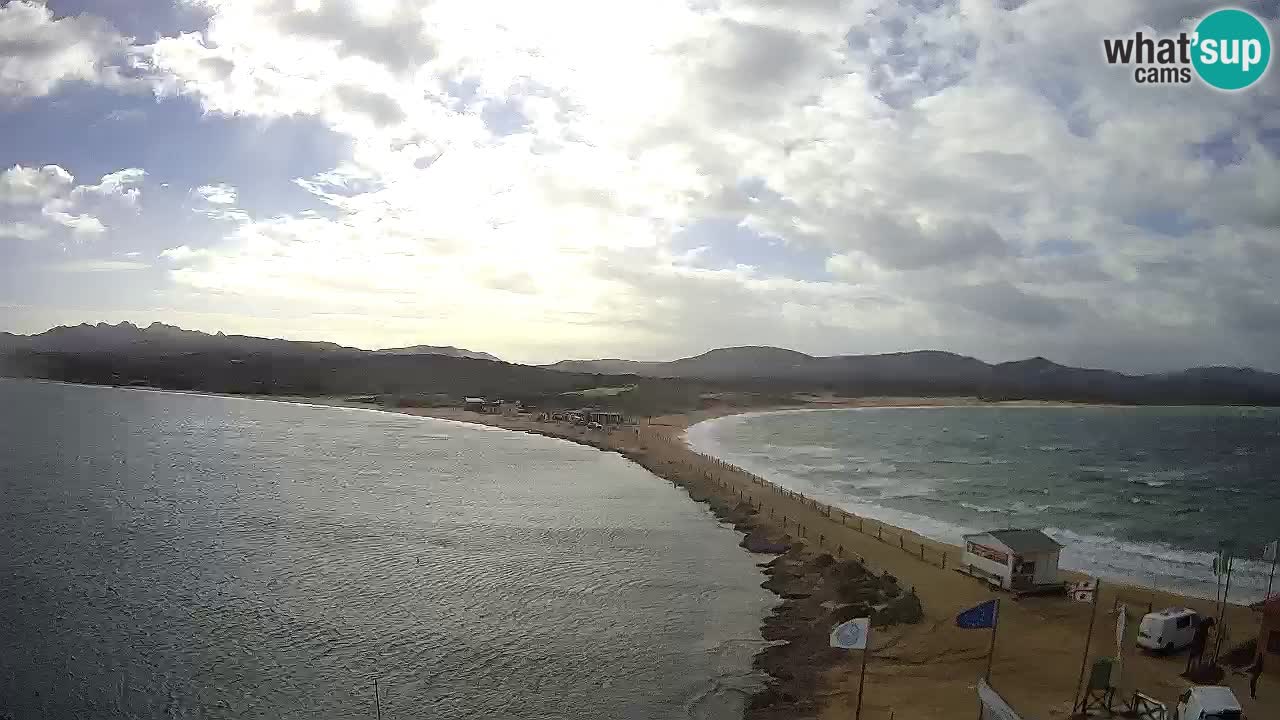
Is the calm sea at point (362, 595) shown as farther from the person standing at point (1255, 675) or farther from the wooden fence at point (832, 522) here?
the person standing at point (1255, 675)

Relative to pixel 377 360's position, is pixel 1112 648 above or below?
below

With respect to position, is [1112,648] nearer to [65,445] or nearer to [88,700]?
[88,700]

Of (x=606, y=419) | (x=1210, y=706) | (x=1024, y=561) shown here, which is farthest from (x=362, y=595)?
(x=606, y=419)

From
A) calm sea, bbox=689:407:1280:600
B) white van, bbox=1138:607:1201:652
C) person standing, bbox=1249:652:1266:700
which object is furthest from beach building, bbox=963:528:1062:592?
calm sea, bbox=689:407:1280:600

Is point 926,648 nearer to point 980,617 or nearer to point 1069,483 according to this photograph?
point 980,617

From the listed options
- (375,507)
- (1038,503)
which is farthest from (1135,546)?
(375,507)

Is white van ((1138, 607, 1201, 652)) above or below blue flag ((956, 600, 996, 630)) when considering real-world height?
below

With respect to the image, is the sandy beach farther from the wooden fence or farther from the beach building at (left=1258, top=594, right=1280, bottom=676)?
the beach building at (left=1258, top=594, right=1280, bottom=676)
